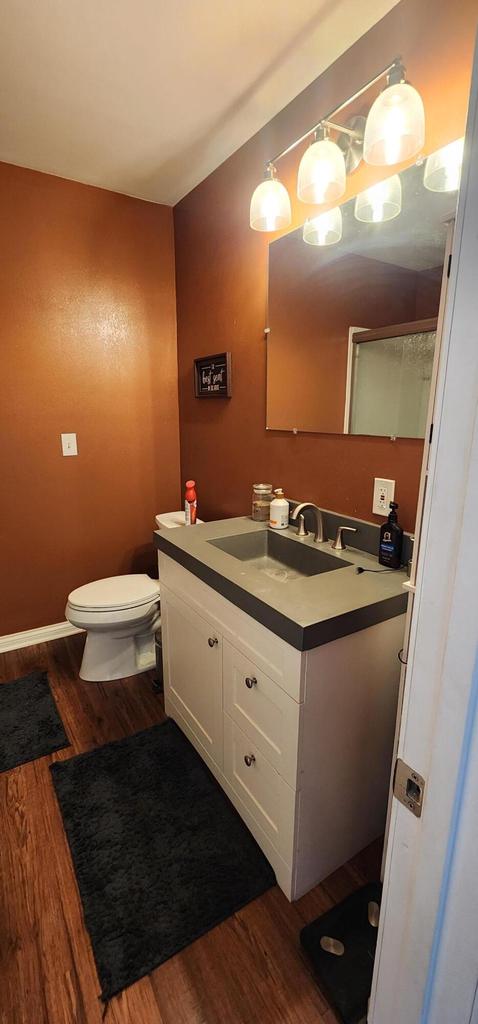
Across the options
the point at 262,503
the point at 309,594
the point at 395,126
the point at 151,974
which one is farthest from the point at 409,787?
the point at 395,126

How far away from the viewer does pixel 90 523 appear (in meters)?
2.61

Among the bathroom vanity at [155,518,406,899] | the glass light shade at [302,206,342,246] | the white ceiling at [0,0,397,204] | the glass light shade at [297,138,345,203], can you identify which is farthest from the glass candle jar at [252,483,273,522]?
the white ceiling at [0,0,397,204]

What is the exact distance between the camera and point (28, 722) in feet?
6.32

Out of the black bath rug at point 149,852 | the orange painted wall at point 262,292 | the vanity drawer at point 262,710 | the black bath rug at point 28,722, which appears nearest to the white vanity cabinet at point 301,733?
the vanity drawer at point 262,710

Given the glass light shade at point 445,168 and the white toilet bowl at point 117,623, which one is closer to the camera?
the glass light shade at point 445,168

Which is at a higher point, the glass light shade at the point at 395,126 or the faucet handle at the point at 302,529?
the glass light shade at the point at 395,126

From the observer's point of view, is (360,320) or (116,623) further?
(116,623)

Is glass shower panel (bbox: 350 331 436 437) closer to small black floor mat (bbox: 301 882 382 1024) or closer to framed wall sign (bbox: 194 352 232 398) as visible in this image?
framed wall sign (bbox: 194 352 232 398)

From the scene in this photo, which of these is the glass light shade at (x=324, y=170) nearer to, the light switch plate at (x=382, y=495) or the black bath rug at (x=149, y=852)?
the light switch plate at (x=382, y=495)

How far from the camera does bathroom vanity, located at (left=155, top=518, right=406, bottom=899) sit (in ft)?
3.54

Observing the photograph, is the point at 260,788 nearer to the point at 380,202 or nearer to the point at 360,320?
the point at 360,320

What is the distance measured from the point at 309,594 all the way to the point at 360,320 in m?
0.94

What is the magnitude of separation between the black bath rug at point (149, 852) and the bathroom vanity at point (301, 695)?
0.10 meters

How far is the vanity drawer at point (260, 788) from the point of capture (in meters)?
1.17
